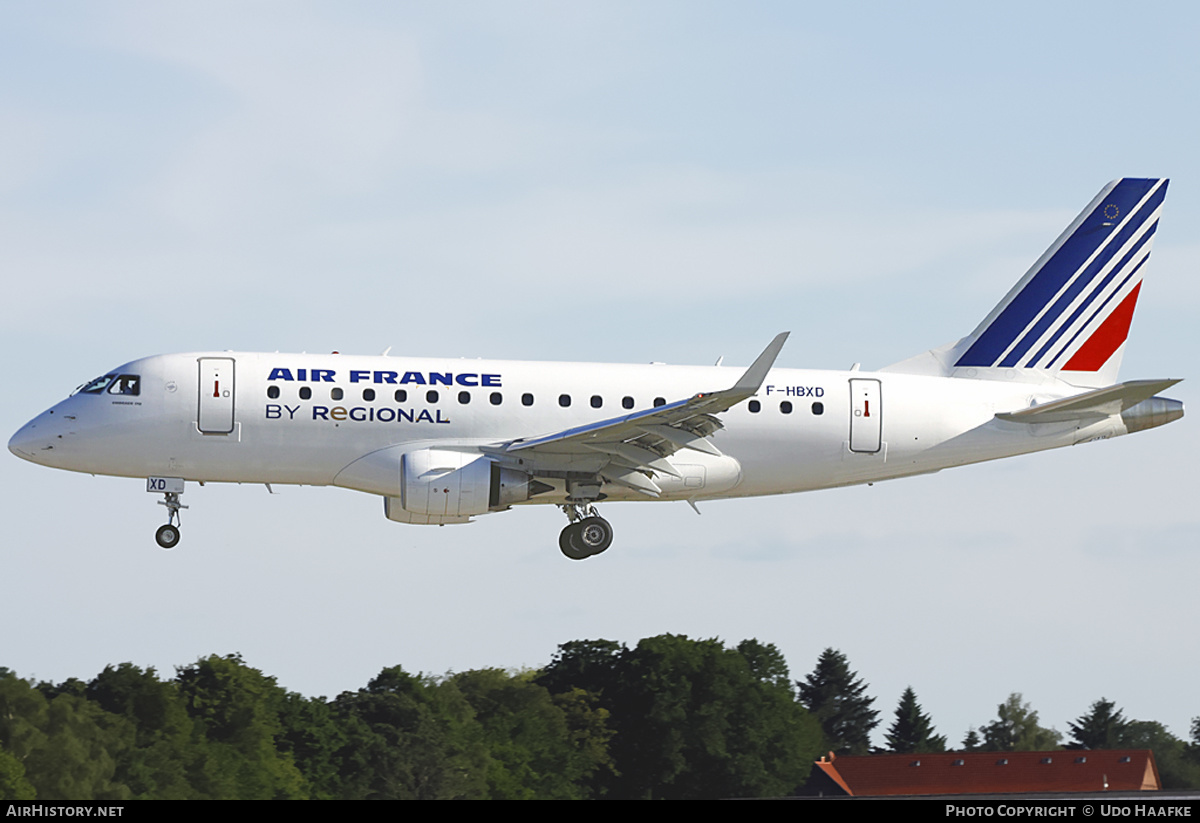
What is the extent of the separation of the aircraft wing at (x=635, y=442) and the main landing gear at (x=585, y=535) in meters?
1.05

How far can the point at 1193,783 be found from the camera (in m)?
52.3

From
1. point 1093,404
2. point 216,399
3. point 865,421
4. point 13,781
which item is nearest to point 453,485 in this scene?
point 216,399

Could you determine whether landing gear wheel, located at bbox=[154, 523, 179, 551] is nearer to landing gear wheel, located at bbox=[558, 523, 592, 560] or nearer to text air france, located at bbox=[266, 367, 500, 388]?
text air france, located at bbox=[266, 367, 500, 388]

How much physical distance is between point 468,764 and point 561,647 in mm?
12166

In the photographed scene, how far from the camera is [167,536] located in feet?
118

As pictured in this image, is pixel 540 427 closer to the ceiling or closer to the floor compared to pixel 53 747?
closer to the ceiling

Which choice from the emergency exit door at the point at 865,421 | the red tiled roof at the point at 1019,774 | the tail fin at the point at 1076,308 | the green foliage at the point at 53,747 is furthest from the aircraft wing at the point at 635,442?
the red tiled roof at the point at 1019,774

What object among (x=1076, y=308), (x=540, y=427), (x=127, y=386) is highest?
(x=1076, y=308)

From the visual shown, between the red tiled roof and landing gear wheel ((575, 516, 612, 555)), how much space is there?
27.2 m

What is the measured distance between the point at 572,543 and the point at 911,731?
77.3 metres

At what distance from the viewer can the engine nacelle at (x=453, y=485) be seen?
3494cm

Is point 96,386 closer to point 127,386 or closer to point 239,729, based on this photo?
point 127,386
